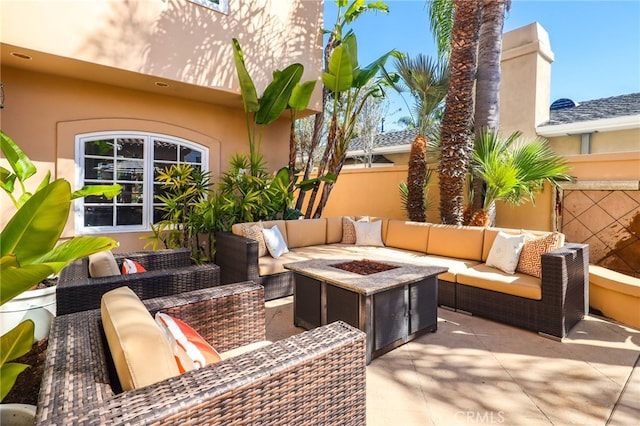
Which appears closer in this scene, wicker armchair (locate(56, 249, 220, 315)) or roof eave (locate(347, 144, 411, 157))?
wicker armchair (locate(56, 249, 220, 315))

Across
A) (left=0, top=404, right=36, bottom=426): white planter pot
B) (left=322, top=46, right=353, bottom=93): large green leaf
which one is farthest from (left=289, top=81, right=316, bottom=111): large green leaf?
(left=0, top=404, right=36, bottom=426): white planter pot

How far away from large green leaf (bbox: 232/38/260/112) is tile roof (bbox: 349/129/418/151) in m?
7.37

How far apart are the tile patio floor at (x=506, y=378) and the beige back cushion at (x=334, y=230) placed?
2.81 m

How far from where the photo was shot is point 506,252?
434 centimetres

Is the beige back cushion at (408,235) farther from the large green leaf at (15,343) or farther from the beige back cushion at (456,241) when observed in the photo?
the large green leaf at (15,343)

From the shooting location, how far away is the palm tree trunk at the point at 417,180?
6434 millimetres

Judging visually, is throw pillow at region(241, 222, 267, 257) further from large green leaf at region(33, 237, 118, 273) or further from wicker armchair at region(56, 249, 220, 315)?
large green leaf at region(33, 237, 118, 273)

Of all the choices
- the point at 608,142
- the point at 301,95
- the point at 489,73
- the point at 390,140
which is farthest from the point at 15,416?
the point at 390,140

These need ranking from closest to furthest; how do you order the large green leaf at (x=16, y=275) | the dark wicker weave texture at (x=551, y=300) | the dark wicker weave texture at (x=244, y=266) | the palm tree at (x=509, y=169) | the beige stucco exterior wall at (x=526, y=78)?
the large green leaf at (x=16, y=275)
the dark wicker weave texture at (x=551, y=300)
the dark wicker weave texture at (x=244, y=266)
the palm tree at (x=509, y=169)
the beige stucco exterior wall at (x=526, y=78)

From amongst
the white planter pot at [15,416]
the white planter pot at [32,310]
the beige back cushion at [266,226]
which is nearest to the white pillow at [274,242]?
the beige back cushion at [266,226]

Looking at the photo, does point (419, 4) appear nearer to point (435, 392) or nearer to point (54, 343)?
point (435, 392)

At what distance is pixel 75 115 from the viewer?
5.43 metres

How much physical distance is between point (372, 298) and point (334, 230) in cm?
352

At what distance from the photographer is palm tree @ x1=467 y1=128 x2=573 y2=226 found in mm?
4978
